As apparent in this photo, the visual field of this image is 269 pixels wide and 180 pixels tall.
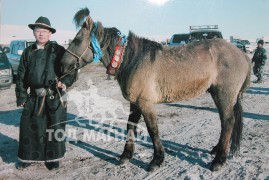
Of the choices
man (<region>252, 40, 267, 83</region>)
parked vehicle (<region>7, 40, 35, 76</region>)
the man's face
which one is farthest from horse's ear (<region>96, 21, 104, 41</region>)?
man (<region>252, 40, 267, 83</region>)

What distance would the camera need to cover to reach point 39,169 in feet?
13.0

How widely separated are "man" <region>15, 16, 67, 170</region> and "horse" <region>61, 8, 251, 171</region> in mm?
342

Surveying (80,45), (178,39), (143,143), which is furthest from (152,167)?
(178,39)

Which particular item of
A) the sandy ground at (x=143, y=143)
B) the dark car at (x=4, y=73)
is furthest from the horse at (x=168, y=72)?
the dark car at (x=4, y=73)

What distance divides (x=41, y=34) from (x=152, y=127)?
2181 millimetres

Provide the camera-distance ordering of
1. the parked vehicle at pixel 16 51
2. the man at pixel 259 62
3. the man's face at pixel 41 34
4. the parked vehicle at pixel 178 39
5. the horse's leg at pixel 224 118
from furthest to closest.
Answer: the parked vehicle at pixel 178 39
the parked vehicle at pixel 16 51
the man at pixel 259 62
the horse's leg at pixel 224 118
the man's face at pixel 41 34

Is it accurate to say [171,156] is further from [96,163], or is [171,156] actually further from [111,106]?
[111,106]

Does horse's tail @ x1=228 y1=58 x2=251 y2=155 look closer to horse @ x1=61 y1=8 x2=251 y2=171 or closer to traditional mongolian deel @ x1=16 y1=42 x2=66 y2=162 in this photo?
horse @ x1=61 y1=8 x2=251 y2=171

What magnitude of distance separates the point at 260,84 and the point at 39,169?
10.8m

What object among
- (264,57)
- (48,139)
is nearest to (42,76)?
(48,139)

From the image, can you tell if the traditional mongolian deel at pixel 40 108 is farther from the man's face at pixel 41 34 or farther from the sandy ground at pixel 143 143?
the sandy ground at pixel 143 143

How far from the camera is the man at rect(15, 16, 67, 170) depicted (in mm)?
3742

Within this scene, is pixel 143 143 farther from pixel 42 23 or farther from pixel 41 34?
pixel 42 23

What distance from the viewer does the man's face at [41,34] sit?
368cm
